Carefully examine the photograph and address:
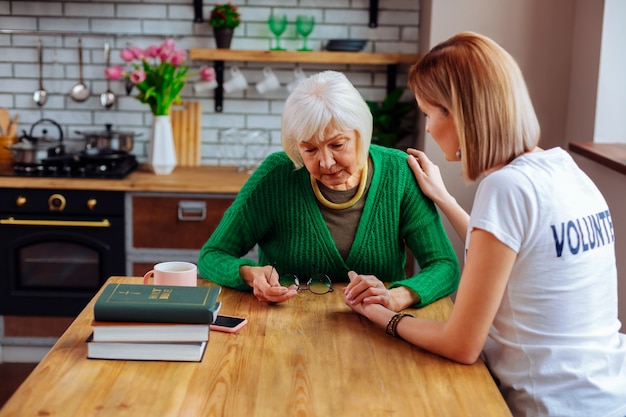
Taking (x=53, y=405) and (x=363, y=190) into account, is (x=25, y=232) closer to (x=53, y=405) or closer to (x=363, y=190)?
(x=363, y=190)

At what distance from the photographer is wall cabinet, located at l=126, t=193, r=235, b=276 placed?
157 inches

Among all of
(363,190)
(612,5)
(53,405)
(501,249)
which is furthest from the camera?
(612,5)

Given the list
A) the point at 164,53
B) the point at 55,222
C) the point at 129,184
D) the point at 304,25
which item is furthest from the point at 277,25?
the point at 55,222

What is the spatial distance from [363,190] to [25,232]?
2.17m

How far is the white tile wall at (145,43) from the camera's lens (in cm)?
442

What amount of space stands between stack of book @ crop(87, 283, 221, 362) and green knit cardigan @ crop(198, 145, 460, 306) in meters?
0.64

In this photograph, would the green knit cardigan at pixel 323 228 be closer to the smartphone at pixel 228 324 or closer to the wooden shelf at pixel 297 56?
the smartphone at pixel 228 324

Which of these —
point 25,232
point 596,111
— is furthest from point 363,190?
point 25,232

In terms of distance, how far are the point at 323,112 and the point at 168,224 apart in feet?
6.04

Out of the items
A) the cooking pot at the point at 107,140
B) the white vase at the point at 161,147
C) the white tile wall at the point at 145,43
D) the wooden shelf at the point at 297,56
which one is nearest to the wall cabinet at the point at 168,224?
the white vase at the point at 161,147

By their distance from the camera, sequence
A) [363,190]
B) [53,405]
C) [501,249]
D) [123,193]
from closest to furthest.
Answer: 1. [53,405]
2. [501,249]
3. [363,190]
4. [123,193]

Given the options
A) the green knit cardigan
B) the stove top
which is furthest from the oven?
the green knit cardigan

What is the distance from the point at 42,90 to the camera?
4488mm

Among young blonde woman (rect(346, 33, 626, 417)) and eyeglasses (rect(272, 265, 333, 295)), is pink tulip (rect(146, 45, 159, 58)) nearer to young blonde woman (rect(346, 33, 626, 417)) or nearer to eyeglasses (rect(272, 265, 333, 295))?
eyeglasses (rect(272, 265, 333, 295))
